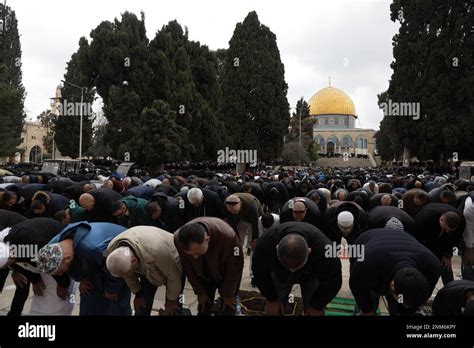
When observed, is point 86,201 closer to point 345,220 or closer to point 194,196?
point 194,196

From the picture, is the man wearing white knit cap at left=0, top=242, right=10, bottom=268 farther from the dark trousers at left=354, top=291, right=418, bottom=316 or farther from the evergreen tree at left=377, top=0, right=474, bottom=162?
the evergreen tree at left=377, top=0, right=474, bottom=162

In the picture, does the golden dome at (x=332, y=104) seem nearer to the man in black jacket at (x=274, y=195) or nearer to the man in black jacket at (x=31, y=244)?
the man in black jacket at (x=274, y=195)

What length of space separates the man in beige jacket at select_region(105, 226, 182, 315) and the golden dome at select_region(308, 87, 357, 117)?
77.9 m

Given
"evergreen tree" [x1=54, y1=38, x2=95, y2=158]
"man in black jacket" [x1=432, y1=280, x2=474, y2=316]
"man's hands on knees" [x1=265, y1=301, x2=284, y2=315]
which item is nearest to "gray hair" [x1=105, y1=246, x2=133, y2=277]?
"man's hands on knees" [x1=265, y1=301, x2=284, y2=315]

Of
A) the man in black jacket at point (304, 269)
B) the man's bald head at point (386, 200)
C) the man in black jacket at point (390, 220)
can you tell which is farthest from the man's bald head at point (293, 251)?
the man's bald head at point (386, 200)

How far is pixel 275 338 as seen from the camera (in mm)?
3506

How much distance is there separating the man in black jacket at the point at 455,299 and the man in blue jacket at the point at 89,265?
2.89 metres

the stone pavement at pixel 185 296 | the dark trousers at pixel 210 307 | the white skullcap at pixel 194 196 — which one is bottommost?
the stone pavement at pixel 185 296

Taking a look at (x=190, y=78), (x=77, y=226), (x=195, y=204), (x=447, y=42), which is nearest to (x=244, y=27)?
(x=190, y=78)

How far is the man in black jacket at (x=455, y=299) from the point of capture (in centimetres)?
306

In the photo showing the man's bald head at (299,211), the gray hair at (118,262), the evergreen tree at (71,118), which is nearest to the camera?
the gray hair at (118,262)

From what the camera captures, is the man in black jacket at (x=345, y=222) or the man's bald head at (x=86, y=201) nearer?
the man in black jacket at (x=345, y=222)

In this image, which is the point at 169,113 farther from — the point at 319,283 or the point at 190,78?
the point at 319,283

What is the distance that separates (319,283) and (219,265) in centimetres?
100
